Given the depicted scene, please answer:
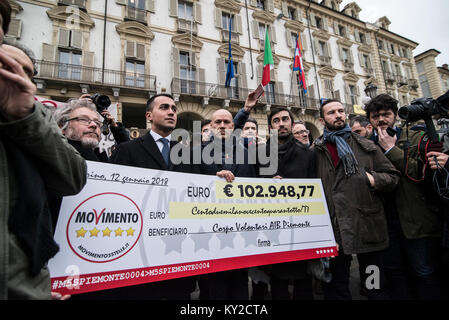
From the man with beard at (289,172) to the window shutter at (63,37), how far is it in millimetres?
11381

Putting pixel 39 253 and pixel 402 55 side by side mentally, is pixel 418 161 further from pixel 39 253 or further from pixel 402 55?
pixel 402 55

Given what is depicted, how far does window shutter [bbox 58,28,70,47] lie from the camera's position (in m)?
9.32

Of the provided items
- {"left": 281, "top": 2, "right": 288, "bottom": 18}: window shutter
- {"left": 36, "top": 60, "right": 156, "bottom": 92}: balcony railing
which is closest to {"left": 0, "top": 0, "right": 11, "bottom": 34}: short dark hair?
{"left": 36, "top": 60, "right": 156, "bottom": 92}: balcony railing

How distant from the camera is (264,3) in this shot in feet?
47.5

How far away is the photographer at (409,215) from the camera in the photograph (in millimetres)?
1948

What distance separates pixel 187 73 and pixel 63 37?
572 centimetres

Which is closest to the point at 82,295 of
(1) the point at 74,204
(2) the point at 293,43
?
(1) the point at 74,204

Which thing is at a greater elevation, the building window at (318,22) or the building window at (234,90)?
the building window at (318,22)

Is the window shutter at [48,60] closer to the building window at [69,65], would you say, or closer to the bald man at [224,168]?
the building window at [69,65]

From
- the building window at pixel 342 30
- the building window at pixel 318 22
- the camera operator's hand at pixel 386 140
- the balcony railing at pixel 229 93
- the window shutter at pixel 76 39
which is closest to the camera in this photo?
the camera operator's hand at pixel 386 140

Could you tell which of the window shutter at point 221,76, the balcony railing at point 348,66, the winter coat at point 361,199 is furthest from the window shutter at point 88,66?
the balcony railing at point 348,66

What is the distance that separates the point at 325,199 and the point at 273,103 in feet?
37.7

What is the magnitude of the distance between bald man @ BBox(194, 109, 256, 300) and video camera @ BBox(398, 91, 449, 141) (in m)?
1.52

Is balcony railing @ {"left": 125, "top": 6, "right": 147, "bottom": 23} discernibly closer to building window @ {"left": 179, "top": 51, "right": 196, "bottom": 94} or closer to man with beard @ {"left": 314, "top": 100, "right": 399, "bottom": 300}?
building window @ {"left": 179, "top": 51, "right": 196, "bottom": 94}
